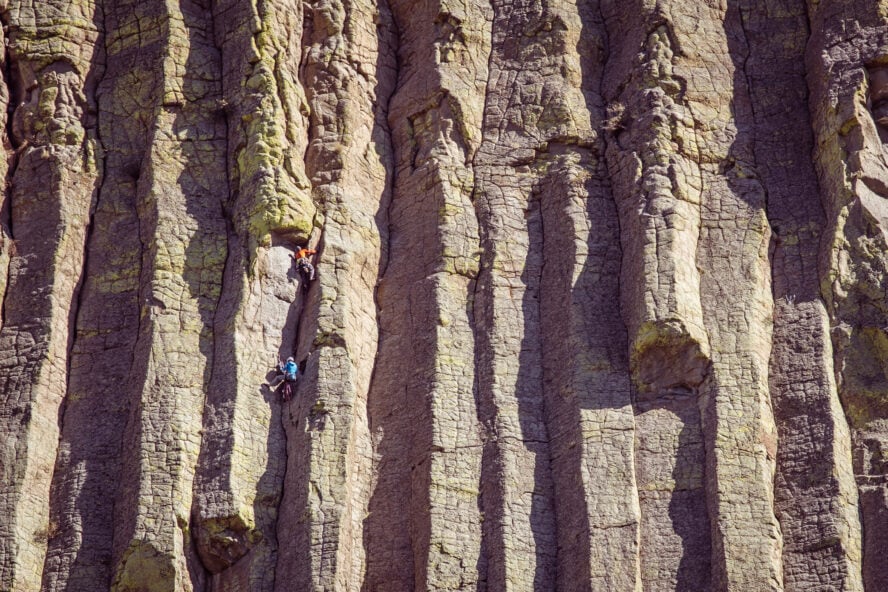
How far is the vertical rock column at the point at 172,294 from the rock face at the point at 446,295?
6 cm

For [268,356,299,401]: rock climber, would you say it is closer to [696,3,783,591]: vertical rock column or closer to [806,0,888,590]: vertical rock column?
[696,3,783,591]: vertical rock column

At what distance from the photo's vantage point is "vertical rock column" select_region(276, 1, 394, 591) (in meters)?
30.3

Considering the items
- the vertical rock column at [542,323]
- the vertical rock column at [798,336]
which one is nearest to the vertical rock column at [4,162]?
the vertical rock column at [542,323]

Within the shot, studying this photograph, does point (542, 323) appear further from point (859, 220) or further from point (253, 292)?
point (859, 220)

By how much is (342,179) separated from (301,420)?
14.4 ft

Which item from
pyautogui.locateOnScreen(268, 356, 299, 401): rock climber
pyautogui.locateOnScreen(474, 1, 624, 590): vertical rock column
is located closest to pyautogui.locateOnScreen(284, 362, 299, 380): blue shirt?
pyautogui.locateOnScreen(268, 356, 299, 401): rock climber

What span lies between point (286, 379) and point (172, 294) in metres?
2.31

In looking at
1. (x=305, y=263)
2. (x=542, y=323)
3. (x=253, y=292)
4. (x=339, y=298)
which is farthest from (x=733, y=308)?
(x=253, y=292)

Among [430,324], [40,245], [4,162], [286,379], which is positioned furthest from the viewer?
[4,162]

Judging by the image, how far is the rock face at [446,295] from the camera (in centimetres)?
3028

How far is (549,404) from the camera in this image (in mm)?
31469

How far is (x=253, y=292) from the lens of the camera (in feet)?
106

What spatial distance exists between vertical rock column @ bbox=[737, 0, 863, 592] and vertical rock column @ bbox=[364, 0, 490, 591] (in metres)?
4.49

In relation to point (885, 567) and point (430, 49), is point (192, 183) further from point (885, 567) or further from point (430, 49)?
point (885, 567)
